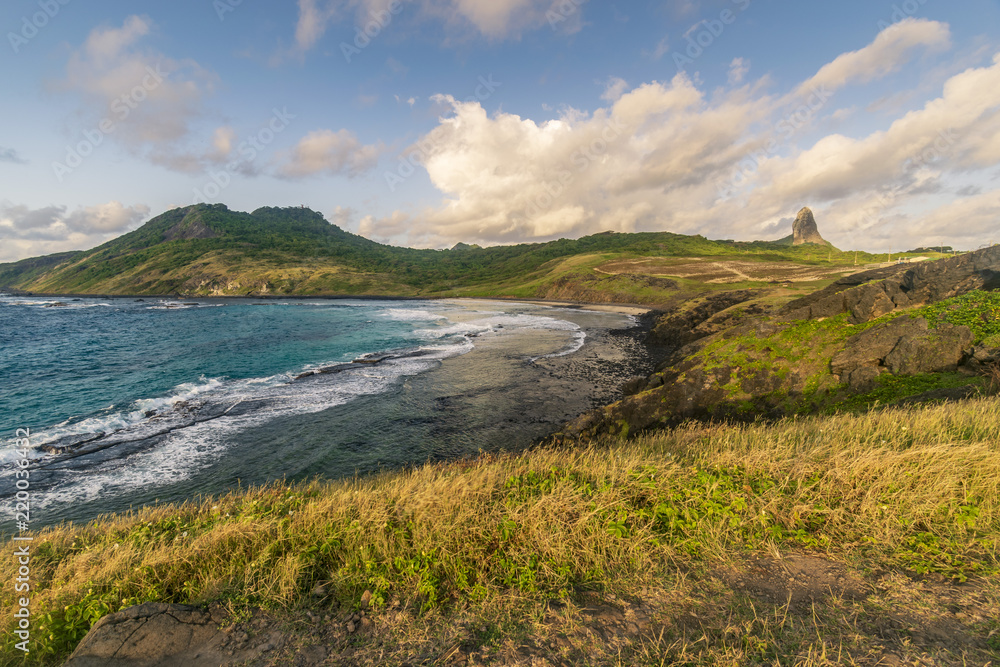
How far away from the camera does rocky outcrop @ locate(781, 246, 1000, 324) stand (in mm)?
16266

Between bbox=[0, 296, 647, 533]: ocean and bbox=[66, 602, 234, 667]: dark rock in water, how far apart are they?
8.91 metres

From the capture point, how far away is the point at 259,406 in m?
19.8

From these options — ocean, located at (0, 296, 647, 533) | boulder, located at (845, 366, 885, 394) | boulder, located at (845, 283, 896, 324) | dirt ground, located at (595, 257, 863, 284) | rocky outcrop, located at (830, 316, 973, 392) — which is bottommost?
ocean, located at (0, 296, 647, 533)

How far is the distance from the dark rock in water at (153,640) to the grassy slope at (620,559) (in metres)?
0.40

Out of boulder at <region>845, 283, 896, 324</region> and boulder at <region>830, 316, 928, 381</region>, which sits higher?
boulder at <region>845, 283, 896, 324</region>

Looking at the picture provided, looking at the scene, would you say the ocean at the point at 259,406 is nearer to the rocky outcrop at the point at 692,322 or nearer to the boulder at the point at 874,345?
the rocky outcrop at the point at 692,322

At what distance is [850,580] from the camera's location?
4391 mm

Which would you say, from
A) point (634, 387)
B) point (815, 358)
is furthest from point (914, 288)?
point (634, 387)

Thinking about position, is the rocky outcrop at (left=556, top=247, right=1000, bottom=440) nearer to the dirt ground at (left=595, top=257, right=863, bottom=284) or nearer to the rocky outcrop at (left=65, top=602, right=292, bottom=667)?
the rocky outcrop at (left=65, top=602, right=292, bottom=667)

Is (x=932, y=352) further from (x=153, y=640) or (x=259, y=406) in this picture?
(x=259, y=406)

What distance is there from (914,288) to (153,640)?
2743cm

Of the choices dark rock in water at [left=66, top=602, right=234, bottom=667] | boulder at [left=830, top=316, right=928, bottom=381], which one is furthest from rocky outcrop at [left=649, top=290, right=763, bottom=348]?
dark rock in water at [left=66, top=602, right=234, bottom=667]

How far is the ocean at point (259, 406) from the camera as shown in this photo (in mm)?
13359

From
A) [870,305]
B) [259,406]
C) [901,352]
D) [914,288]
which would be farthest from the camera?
[259,406]
